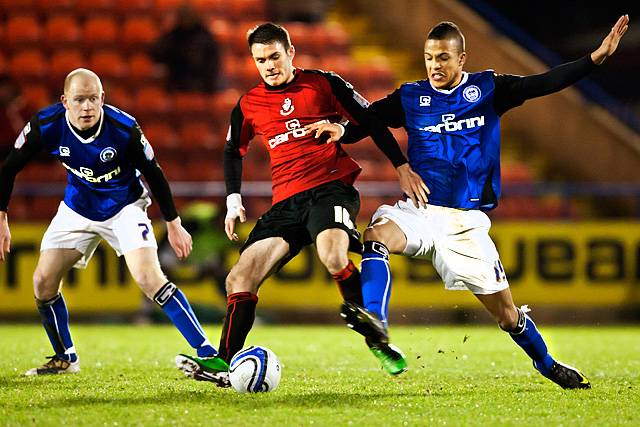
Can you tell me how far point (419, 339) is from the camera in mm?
10234

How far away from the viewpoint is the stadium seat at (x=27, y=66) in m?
14.1

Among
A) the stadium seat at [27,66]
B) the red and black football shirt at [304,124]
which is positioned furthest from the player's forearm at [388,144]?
the stadium seat at [27,66]

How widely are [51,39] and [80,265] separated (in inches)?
340

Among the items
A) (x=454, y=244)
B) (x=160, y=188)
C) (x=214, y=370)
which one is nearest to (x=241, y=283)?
(x=214, y=370)

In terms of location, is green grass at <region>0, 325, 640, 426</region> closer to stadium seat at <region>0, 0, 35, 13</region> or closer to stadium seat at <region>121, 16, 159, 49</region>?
stadium seat at <region>121, 16, 159, 49</region>

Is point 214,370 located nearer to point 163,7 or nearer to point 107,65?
point 107,65

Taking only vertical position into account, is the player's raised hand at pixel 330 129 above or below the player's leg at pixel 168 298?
above

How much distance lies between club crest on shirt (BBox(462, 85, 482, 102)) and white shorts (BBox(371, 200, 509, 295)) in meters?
0.64

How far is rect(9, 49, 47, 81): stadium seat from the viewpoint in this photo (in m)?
14.1

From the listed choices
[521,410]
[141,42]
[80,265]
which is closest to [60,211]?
[80,265]

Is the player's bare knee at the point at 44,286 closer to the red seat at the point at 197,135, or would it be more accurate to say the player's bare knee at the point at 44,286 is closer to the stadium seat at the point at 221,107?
the red seat at the point at 197,135

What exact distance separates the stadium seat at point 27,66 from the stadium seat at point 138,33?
122cm

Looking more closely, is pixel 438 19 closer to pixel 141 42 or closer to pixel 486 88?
pixel 141 42

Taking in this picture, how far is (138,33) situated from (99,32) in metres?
0.54
